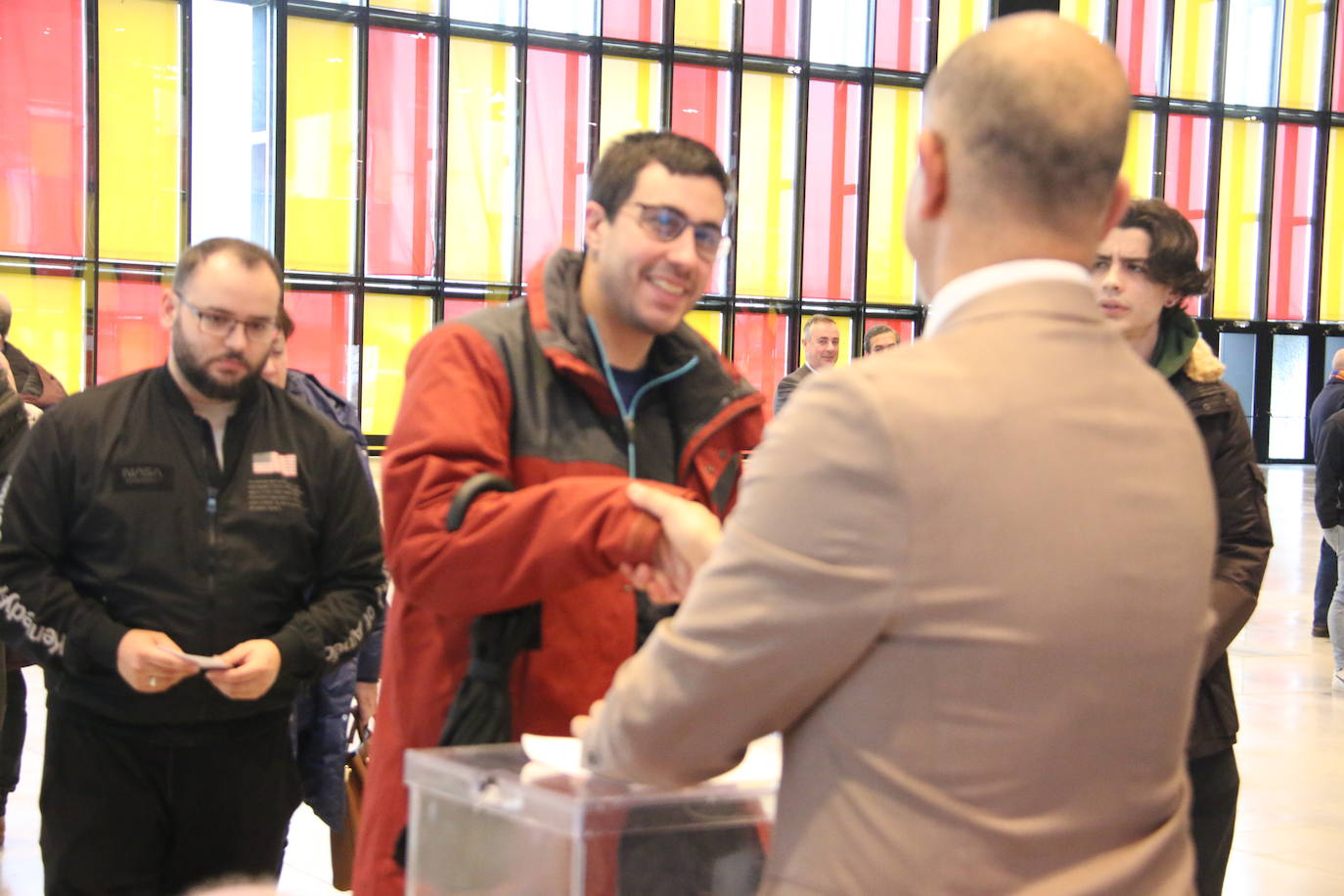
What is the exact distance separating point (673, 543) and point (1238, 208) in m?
23.5

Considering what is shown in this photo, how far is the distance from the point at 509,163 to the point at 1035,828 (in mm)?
18129

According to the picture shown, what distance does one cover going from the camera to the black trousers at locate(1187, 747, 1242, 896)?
286 centimetres

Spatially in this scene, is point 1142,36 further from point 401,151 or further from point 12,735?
point 12,735

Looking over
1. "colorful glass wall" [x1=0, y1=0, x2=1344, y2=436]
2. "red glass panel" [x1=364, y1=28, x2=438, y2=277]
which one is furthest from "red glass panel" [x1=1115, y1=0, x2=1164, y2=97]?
"red glass panel" [x1=364, y1=28, x2=438, y2=277]

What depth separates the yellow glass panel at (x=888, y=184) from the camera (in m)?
20.7

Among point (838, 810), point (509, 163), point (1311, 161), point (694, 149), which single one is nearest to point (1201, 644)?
point (838, 810)

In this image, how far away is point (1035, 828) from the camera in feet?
3.99

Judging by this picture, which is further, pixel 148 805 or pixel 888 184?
pixel 888 184

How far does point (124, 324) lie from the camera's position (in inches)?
659

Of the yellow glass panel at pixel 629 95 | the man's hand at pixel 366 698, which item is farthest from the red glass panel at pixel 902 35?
the man's hand at pixel 366 698

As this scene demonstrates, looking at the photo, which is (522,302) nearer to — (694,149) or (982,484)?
(694,149)

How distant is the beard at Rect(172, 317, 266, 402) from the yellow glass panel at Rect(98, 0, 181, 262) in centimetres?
1440

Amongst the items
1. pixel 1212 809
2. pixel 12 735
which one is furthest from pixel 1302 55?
pixel 1212 809

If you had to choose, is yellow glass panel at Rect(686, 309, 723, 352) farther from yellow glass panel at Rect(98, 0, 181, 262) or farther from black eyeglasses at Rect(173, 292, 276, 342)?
black eyeglasses at Rect(173, 292, 276, 342)
